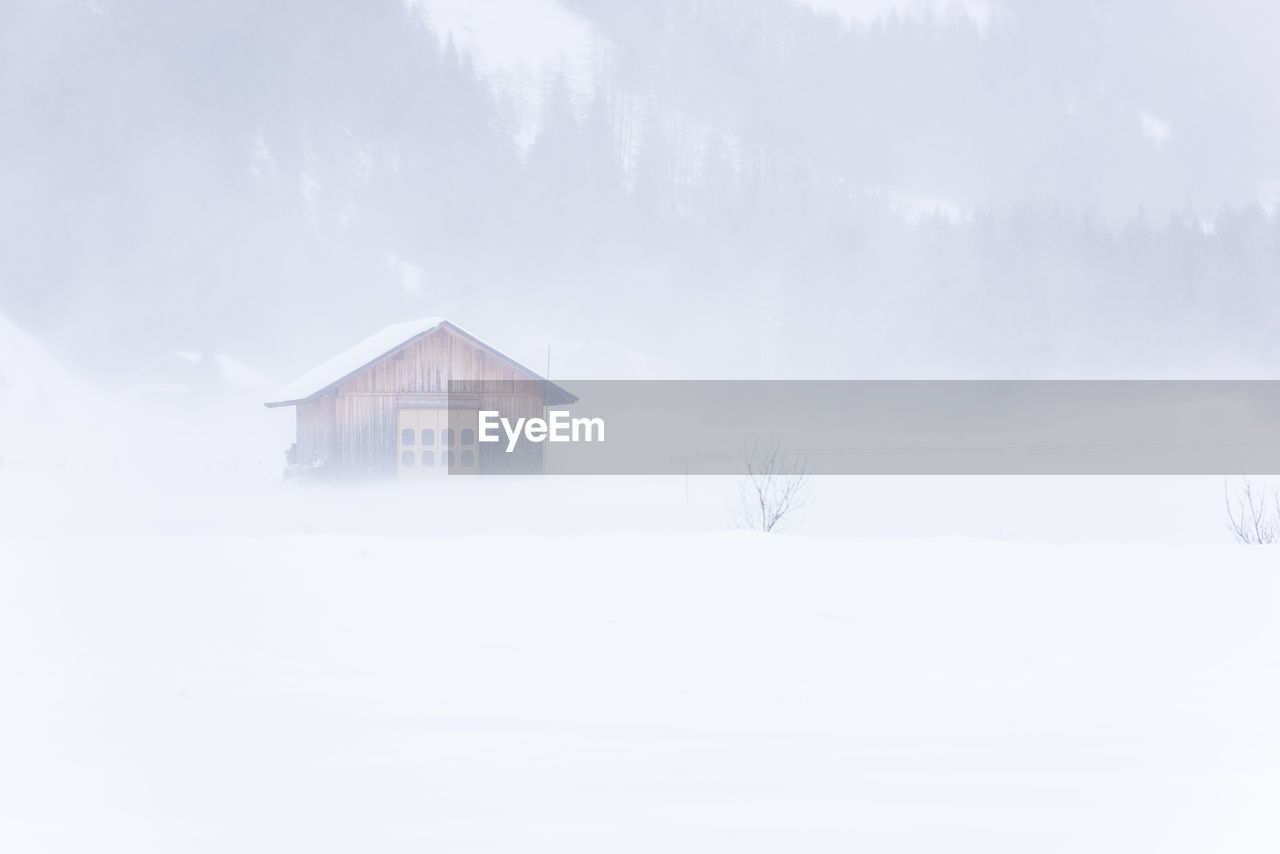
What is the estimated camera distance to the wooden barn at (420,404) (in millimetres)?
27469

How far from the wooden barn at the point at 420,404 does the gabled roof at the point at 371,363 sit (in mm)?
43

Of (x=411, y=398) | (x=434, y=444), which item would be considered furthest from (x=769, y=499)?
(x=411, y=398)

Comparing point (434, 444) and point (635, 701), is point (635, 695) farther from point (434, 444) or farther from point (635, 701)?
point (434, 444)

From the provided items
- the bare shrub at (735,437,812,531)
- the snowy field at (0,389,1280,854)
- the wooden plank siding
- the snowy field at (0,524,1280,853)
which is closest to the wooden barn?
the wooden plank siding

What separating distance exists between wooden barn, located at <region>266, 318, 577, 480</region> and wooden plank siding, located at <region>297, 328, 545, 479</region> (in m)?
0.03

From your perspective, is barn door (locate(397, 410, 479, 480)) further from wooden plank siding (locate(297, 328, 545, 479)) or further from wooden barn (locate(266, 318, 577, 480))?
wooden plank siding (locate(297, 328, 545, 479))

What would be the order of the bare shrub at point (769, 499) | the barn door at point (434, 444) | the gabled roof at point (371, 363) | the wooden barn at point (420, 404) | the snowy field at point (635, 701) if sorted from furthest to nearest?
1. the barn door at point (434, 444)
2. the wooden barn at point (420, 404)
3. the gabled roof at point (371, 363)
4. the bare shrub at point (769, 499)
5. the snowy field at point (635, 701)

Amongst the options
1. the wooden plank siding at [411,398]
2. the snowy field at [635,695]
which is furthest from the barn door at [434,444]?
the snowy field at [635,695]

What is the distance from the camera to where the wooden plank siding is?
90.1ft

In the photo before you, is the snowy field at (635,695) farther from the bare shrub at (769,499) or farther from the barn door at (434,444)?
the barn door at (434,444)

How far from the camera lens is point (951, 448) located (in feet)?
163

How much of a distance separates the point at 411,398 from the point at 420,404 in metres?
0.29

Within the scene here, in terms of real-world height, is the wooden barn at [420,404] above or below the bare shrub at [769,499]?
above

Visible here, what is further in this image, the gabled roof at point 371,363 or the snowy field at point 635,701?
the gabled roof at point 371,363
